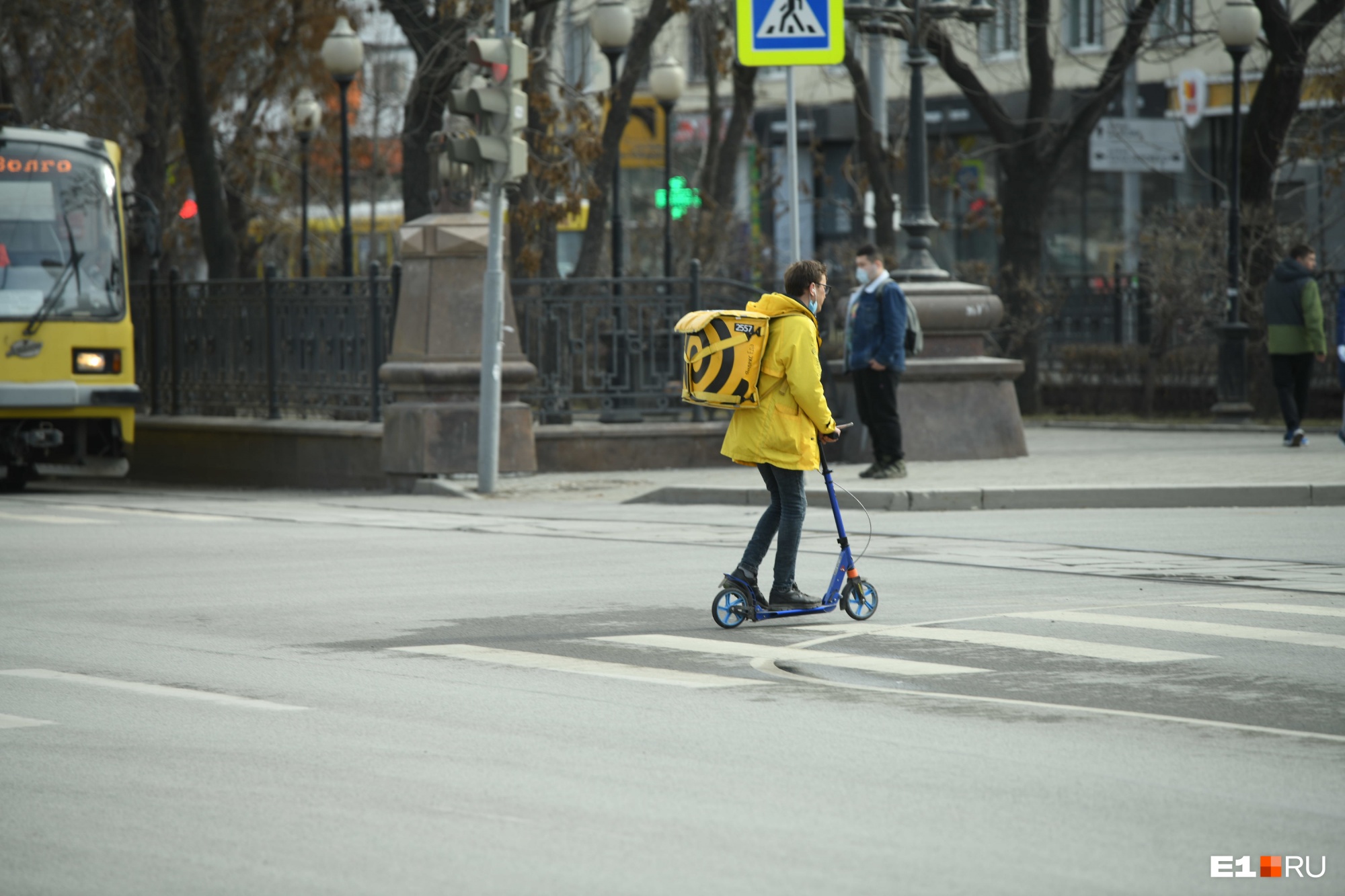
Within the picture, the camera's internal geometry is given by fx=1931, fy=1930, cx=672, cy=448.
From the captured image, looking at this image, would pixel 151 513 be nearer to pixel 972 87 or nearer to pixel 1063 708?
pixel 1063 708

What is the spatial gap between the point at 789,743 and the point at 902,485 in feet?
30.0

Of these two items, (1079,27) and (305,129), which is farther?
(1079,27)

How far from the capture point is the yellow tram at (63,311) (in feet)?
60.5

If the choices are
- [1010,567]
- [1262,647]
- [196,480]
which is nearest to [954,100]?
[196,480]

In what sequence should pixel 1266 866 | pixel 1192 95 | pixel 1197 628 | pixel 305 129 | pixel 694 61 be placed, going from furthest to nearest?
1. pixel 694 61
2. pixel 1192 95
3. pixel 305 129
4. pixel 1197 628
5. pixel 1266 866

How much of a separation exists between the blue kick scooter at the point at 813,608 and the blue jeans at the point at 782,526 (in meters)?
0.14

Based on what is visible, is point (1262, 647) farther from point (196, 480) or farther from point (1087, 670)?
point (196, 480)

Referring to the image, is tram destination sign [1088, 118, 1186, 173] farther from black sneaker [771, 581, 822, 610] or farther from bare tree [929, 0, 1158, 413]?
black sneaker [771, 581, 822, 610]

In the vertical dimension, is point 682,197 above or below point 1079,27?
below

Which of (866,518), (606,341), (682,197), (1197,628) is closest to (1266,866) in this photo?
(1197,628)

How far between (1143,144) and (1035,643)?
770 inches

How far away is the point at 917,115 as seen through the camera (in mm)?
18484

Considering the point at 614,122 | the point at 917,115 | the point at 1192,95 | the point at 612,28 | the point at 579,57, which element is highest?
the point at 579,57

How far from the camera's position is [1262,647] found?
8.10 metres
